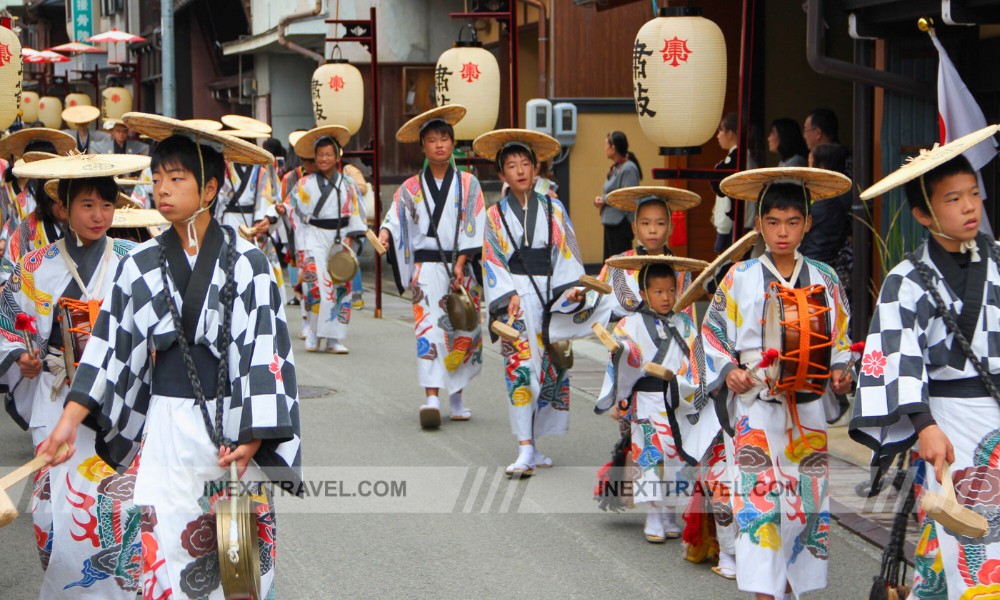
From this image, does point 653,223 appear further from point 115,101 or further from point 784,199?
point 115,101

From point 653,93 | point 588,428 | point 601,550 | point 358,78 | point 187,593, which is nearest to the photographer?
point 187,593

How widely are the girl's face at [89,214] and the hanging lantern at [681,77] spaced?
4.39 meters

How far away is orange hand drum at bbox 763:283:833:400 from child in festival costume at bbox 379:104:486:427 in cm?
432

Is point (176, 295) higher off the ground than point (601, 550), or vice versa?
point (176, 295)

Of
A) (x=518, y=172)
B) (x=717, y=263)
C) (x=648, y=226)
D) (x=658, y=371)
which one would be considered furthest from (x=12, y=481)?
(x=518, y=172)

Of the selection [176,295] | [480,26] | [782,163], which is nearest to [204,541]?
[176,295]

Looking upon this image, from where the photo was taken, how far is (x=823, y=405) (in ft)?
17.4

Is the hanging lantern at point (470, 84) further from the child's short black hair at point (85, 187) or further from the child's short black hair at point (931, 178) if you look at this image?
the child's short black hair at point (931, 178)

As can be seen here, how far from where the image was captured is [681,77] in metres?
8.52

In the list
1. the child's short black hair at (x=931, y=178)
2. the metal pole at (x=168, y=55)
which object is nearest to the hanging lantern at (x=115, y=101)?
the metal pole at (x=168, y=55)

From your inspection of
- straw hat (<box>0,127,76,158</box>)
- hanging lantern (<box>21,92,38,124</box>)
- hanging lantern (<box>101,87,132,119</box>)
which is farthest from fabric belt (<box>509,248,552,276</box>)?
hanging lantern (<box>101,87,132,119</box>)

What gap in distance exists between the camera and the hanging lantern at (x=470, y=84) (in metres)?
13.0

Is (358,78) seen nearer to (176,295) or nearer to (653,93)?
(653,93)

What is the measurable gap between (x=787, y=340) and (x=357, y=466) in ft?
12.4
